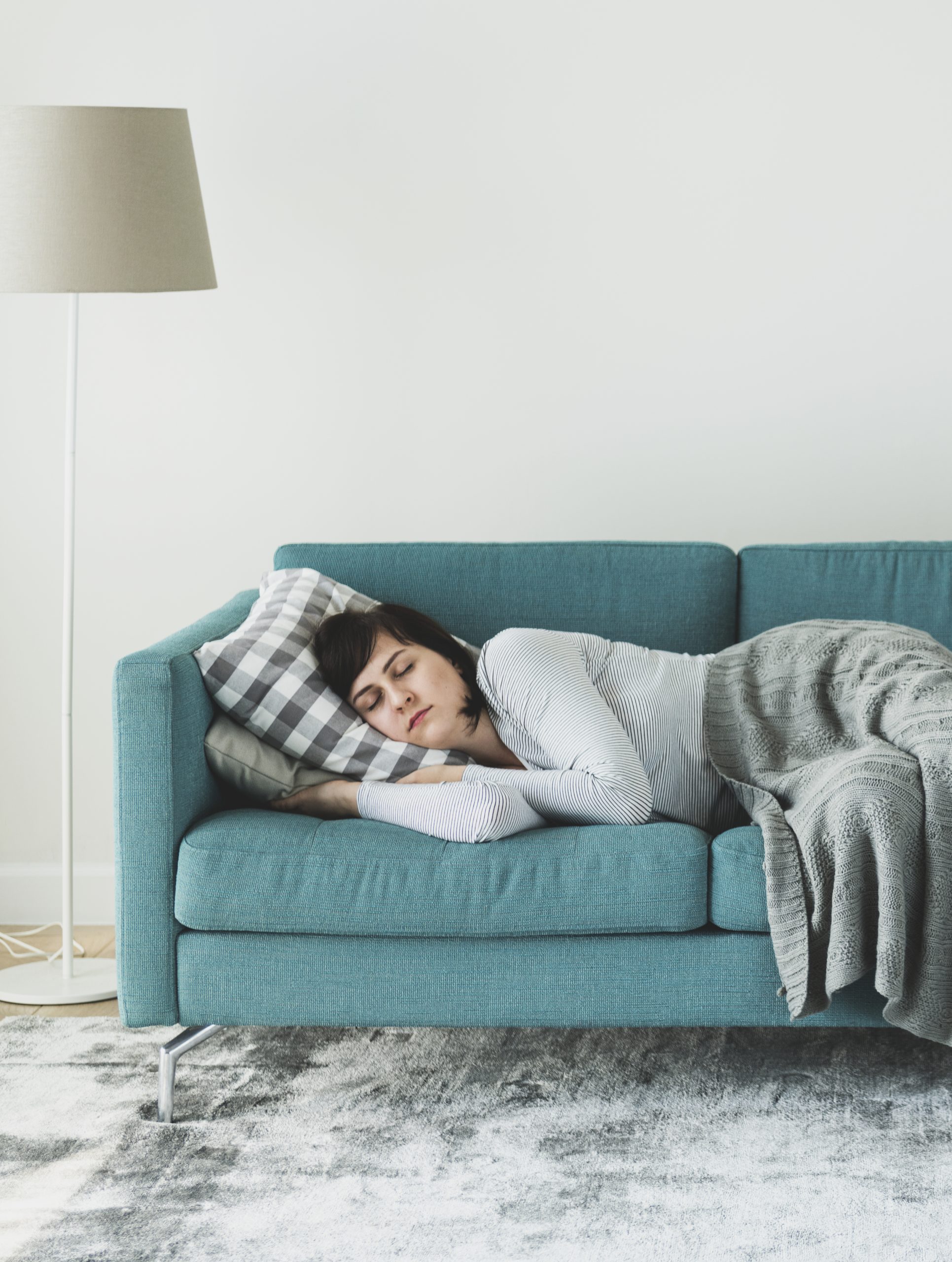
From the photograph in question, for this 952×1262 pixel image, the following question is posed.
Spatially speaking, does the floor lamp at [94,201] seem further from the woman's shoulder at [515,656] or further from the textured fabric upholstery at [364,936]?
the woman's shoulder at [515,656]

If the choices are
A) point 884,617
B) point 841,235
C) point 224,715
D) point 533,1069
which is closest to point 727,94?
point 841,235

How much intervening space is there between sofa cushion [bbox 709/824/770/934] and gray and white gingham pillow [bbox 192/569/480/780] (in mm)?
477

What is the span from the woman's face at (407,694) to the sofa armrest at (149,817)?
30cm

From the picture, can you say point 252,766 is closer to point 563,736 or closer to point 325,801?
point 325,801

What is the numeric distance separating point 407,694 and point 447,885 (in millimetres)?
355

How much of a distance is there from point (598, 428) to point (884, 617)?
78cm

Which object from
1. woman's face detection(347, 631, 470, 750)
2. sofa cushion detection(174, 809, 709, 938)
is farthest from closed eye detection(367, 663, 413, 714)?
sofa cushion detection(174, 809, 709, 938)

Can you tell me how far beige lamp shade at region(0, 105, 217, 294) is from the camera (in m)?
2.29

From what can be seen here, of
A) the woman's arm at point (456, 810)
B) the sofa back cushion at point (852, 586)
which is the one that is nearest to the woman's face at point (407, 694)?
the woman's arm at point (456, 810)

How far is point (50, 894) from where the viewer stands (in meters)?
3.03

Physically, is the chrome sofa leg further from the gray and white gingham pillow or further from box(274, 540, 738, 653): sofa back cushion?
box(274, 540, 738, 653): sofa back cushion

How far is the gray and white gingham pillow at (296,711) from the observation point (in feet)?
6.93

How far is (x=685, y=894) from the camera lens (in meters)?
1.88

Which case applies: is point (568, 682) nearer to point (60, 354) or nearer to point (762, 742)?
point (762, 742)
